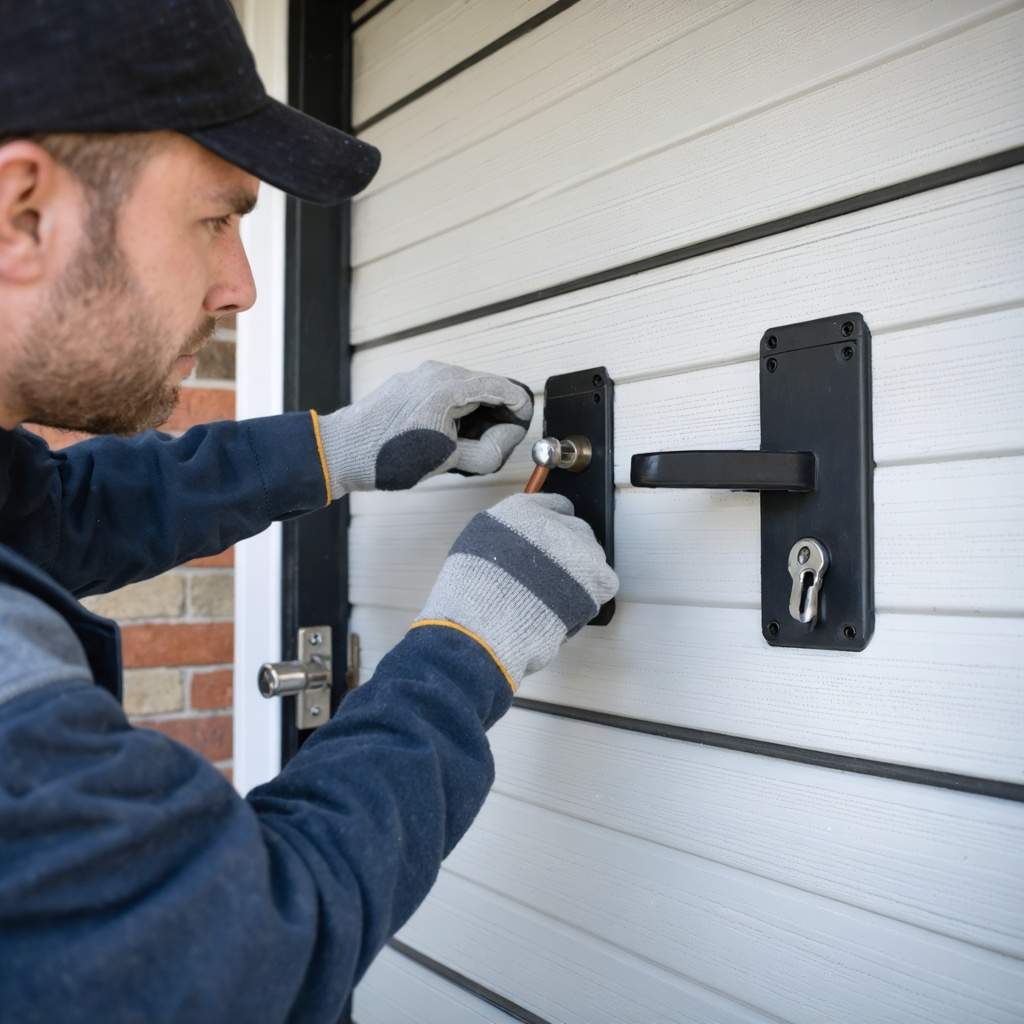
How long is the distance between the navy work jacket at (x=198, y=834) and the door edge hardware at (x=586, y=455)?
0.91 ft

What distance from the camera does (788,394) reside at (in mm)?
909

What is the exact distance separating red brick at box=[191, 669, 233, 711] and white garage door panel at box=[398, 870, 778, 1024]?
649 mm

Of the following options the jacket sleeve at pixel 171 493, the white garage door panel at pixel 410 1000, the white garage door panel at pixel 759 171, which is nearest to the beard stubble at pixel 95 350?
the jacket sleeve at pixel 171 493

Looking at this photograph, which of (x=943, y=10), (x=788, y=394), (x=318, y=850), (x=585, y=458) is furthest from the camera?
(x=585, y=458)

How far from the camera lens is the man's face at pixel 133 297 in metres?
0.78

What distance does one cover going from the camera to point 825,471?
0.88 meters

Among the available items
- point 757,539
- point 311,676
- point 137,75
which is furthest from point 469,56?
point 311,676

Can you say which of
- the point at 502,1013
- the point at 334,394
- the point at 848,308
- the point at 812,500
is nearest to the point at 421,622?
the point at 812,500

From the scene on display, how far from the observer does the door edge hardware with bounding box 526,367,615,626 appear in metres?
1.08

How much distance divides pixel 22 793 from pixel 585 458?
0.68 meters

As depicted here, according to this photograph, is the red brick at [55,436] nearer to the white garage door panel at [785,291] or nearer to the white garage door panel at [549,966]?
the white garage door panel at [785,291]

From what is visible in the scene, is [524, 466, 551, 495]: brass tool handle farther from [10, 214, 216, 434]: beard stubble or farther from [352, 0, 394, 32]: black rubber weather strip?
[352, 0, 394, 32]: black rubber weather strip

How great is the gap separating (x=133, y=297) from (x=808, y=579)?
625 millimetres

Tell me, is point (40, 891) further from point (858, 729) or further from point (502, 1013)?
point (502, 1013)
